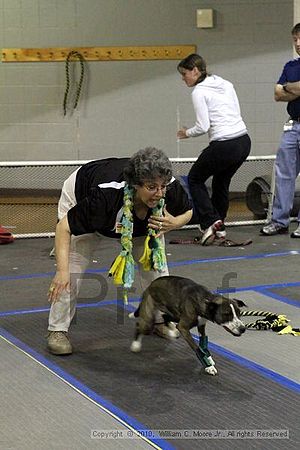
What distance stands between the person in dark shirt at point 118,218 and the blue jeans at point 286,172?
9.72 feet

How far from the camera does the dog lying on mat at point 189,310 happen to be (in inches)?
129

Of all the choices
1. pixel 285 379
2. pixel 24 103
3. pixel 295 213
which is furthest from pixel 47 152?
pixel 285 379

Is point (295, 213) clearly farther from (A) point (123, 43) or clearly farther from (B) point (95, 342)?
(B) point (95, 342)

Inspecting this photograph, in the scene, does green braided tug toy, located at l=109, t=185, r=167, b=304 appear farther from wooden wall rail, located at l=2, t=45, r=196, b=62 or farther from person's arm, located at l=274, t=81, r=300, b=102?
wooden wall rail, located at l=2, t=45, r=196, b=62

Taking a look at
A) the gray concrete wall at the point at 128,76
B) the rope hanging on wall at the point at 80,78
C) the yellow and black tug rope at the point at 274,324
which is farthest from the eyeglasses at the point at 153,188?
the rope hanging on wall at the point at 80,78

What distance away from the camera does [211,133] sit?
635 centimetres

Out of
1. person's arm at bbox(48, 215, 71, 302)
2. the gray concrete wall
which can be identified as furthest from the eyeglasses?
the gray concrete wall

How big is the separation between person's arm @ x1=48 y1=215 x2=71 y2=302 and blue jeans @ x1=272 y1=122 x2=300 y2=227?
135 inches

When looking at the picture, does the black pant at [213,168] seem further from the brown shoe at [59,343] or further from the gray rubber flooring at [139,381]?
the brown shoe at [59,343]

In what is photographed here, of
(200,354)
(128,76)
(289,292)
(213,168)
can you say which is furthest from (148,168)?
(128,76)

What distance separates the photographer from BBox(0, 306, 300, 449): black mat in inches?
118

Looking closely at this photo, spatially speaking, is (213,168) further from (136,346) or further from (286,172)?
(136,346)

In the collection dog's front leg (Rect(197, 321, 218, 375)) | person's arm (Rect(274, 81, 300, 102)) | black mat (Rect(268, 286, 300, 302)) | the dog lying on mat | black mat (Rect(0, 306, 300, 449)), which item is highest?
person's arm (Rect(274, 81, 300, 102))

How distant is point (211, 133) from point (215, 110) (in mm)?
177
